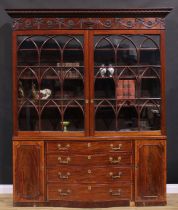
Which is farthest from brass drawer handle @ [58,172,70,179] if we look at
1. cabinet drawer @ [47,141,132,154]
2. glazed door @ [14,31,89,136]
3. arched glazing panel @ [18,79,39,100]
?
arched glazing panel @ [18,79,39,100]

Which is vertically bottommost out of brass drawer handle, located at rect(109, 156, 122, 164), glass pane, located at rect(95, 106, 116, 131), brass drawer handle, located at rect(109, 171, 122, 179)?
brass drawer handle, located at rect(109, 171, 122, 179)

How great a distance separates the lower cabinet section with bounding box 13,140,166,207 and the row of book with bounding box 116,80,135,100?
Result: 1.62ft

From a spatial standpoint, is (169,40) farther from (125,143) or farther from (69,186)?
(69,186)

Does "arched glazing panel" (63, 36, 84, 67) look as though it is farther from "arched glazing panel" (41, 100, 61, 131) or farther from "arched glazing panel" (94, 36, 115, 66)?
"arched glazing panel" (41, 100, 61, 131)

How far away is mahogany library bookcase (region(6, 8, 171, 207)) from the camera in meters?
5.07

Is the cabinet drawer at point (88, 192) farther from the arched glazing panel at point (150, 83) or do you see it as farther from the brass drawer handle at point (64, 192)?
the arched glazing panel at point (150, 83)

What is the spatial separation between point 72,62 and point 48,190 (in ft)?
4.67

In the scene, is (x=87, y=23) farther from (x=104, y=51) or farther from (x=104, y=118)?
(x=104, y=118)

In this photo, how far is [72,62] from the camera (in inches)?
203

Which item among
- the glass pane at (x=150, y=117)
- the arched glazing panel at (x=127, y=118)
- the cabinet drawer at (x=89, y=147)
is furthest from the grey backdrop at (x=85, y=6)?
the cabinet drawer at (x=89, y=147)

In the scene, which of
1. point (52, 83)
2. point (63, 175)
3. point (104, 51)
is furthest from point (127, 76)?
point (63, 175)

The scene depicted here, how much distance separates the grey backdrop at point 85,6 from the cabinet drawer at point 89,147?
1.01m

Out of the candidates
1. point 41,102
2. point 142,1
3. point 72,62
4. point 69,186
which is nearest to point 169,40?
point 142,1

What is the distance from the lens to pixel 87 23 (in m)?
5.09
